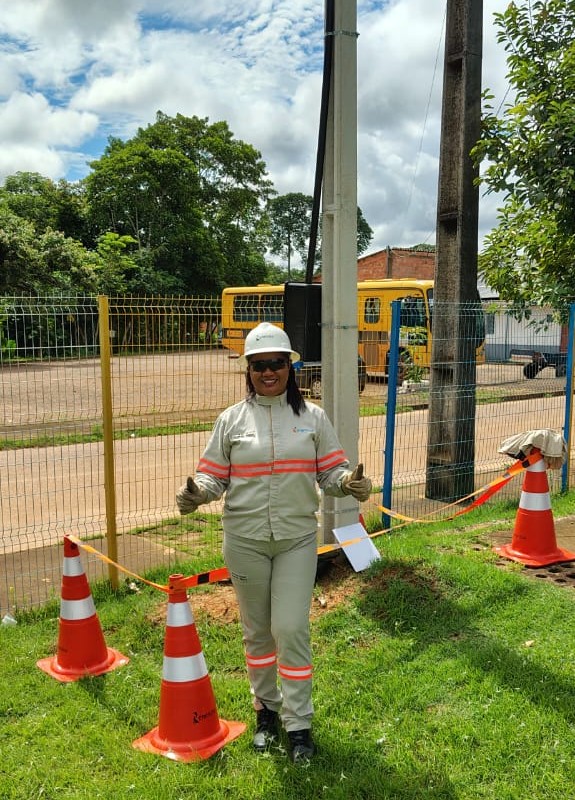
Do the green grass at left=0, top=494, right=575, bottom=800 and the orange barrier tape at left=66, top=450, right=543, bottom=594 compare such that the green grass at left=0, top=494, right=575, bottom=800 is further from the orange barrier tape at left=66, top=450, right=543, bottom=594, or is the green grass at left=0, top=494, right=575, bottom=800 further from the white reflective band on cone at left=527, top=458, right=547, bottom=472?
the white reflective band on cone at left=527, top=458, right=547, bottom=472

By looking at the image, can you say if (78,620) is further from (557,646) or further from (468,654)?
(557,646)

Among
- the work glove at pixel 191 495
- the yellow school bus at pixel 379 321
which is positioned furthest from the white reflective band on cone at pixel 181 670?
the yellow school bus at pixel 379 321

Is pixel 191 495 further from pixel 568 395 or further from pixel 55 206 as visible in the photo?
pixel 55 206

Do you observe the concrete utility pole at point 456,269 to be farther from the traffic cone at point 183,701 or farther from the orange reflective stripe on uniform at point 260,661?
the traffic cone at point 183,701

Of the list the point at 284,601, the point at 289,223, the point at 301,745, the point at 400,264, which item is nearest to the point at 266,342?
the point at 284,601

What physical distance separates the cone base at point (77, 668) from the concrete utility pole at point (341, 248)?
182 cm

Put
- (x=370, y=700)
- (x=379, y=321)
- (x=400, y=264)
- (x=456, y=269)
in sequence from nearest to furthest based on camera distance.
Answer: (x=370, y=700) < (x=456, y=269) < (x=379, y=321) < (x=400, y=264)

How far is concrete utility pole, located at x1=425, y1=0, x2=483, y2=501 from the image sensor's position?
6898 mm

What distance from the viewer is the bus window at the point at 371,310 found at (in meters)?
15.9

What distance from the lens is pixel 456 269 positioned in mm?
7086

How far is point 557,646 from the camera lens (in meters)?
4.06

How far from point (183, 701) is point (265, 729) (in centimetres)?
40

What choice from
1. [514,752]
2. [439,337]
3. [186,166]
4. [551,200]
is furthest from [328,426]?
[186,166]

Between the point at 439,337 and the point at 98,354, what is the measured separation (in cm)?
351
